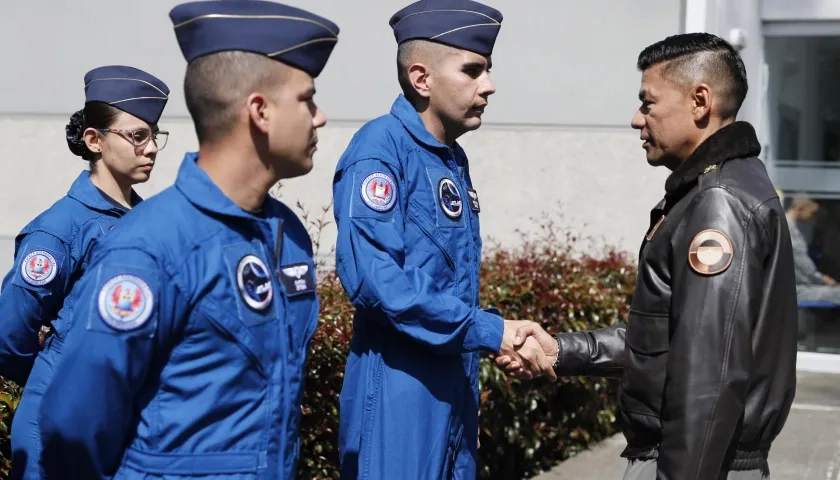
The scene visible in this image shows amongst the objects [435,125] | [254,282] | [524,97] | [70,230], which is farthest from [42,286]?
[524,97]

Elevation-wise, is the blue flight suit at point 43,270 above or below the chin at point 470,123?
below

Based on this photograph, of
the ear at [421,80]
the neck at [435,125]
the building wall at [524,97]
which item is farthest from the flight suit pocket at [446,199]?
the building wall at [524,97]

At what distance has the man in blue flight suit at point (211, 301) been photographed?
7.09 feet

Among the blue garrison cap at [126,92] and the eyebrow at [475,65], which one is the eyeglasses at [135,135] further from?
the eyebrow at [475,65]

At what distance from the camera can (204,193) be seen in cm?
233

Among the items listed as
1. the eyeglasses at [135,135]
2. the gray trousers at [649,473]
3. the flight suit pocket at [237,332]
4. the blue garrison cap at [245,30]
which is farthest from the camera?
the eyeglasses at [135,135]

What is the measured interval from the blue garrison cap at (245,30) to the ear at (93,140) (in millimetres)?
1929

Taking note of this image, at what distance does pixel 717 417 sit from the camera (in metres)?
2.78

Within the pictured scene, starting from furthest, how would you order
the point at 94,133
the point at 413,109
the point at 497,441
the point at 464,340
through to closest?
the point at 497,441 < the point at 94,133 < the point at 413,109 < the point at 464,340

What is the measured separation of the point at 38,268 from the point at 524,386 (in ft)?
9.74

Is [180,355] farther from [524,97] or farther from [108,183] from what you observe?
[524,97]

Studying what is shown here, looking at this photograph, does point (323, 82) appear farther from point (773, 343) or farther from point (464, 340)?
point (773, 343)

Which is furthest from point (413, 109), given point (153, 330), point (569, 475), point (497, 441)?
point (569, 475)

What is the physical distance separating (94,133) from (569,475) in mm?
3357
